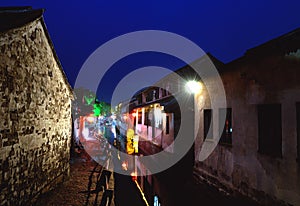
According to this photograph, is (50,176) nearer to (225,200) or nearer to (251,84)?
(225,200)

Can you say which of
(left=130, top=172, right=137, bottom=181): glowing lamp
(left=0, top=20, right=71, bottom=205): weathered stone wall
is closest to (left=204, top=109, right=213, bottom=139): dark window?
(left=130, top=172, right=137, bottom=181): glowing lamp

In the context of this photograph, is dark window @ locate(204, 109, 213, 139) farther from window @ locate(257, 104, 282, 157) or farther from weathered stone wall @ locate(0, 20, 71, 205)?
weathered stone wall @ locate(0, 20, 71, 205)

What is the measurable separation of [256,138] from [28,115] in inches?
314

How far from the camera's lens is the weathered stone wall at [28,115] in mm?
5504

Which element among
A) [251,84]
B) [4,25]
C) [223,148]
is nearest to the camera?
Result: [4,25]

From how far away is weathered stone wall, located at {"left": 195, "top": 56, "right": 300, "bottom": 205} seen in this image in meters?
6.78

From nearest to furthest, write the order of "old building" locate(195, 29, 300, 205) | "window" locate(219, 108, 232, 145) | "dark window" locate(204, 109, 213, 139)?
"old building" locate(195, 29, 300, 205)
"window" locate(219, 108, 232, 145)
"dark window" locate(204, 109, 213, 139)

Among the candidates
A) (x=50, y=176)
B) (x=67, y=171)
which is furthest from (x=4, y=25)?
(x=67, y=171)

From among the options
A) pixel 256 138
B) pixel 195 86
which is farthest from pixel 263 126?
pixel 195 86

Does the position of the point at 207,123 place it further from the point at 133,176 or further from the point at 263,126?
the point at 133,176

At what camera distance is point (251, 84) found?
845cm

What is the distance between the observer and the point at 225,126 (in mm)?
10547

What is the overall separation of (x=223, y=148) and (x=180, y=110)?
511 centimetres

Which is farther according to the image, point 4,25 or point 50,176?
point 50,176
